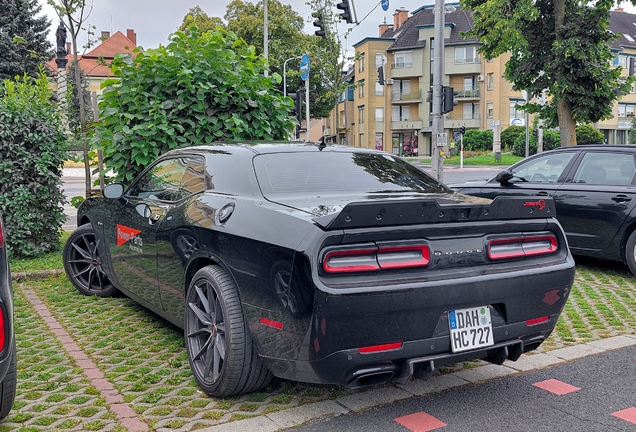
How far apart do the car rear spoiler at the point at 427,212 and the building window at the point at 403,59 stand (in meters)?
63.8

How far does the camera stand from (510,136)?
5219cm

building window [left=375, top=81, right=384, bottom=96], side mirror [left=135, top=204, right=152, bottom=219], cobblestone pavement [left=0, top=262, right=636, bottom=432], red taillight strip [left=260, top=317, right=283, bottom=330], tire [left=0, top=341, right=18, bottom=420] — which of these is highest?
building window [left=375, top=81, right=384, bottom=96]

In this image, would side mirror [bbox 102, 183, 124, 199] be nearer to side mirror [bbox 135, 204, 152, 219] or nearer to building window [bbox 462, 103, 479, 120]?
side mirror [bbox 135, 204, 152, 219]

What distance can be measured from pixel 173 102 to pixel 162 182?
8.22 ft

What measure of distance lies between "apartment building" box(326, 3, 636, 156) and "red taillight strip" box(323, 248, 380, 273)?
5921 cm

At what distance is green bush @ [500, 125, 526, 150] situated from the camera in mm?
51816

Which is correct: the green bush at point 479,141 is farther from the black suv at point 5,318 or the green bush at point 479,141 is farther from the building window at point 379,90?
the black suv at point 5,318

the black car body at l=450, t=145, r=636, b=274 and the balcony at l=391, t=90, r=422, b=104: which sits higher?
the balcony at l=391, t=90, r=422, b=104

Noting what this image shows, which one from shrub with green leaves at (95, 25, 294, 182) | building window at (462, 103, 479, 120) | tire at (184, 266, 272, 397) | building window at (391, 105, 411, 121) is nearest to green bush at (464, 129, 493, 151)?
building window at (462, 103, 479, 120)

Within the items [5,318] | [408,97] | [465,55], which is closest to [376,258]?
[5,318]

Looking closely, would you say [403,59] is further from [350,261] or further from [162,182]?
[350,261]

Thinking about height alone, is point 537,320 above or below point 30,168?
below

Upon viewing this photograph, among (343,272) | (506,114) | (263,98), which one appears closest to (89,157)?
(263,98)

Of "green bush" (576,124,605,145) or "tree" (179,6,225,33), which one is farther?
"tree" (179,6,225,33)
